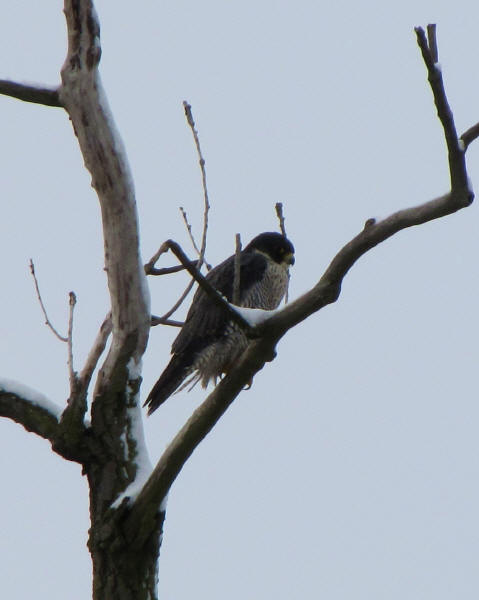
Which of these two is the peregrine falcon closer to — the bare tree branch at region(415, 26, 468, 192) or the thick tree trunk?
the thick tree trunk

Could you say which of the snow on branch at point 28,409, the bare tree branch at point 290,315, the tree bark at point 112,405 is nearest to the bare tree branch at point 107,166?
the tree bark at point 112,405

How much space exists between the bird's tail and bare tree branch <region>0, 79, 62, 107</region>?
76.1 inches

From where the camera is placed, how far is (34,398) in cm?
353

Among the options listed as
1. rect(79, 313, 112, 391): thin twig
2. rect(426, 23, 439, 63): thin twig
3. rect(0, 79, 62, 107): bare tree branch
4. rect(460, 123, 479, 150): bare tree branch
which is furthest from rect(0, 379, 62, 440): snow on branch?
rect(426, 23, 439, 63): thin twig

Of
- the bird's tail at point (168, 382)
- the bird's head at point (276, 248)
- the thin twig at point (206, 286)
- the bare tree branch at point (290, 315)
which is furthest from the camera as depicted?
the bird's head at point (276, 248)

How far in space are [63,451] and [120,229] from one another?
77 centimetres

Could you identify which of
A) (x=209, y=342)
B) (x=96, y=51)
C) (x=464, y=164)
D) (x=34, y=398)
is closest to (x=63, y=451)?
(x=34, y=398)

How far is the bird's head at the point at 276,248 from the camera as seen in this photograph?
6117mm

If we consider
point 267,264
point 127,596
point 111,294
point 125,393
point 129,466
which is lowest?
point 127,596

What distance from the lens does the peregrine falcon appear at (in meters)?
5.34

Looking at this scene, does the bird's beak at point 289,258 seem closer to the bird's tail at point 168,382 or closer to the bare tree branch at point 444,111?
the bird's tail at point 168,382

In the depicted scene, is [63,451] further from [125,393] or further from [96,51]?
[96,51]

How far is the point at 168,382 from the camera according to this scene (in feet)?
17.3

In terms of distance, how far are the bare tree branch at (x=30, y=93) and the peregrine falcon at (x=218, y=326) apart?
1.85m
